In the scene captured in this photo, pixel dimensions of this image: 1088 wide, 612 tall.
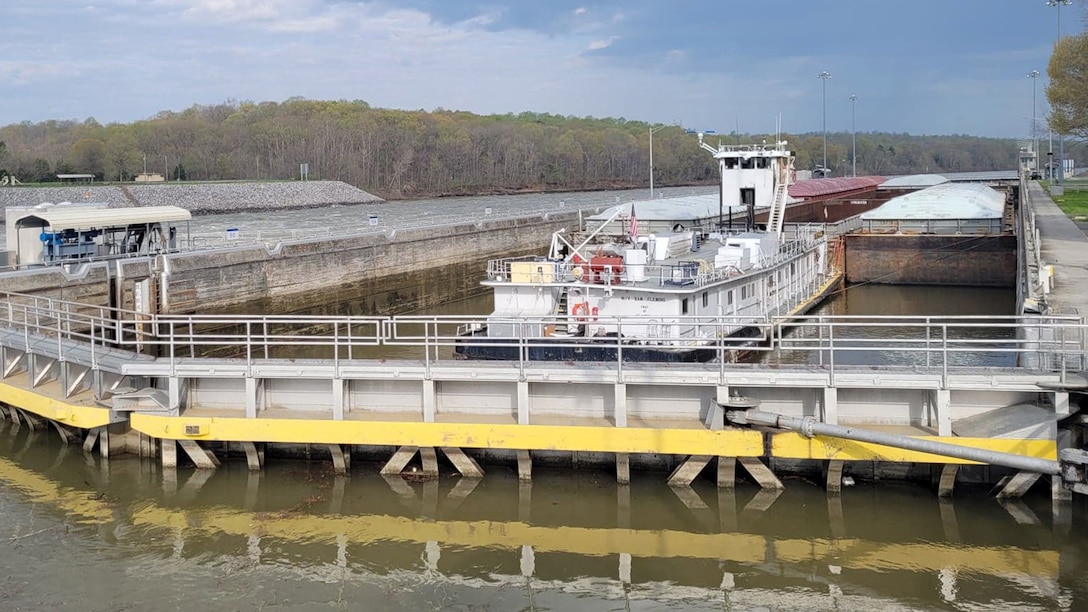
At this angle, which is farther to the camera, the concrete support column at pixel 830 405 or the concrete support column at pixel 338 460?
the concrete support column at pixel 338 460

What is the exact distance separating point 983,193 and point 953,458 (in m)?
54.1

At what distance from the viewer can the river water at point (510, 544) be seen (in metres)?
13.4

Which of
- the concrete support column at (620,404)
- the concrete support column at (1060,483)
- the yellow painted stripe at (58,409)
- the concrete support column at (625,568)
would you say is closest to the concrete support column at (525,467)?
the concrete support column at (620,404)

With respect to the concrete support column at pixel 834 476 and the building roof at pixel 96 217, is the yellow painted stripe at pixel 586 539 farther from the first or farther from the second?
the building roof at pixel 96 217

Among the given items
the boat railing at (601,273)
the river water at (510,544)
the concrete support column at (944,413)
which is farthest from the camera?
the boat railing at (601,273)

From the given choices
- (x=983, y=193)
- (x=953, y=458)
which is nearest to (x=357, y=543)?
(x=953, y=458)

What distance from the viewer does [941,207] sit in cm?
5347

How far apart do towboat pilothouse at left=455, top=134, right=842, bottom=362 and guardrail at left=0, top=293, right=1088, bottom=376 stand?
138 mm

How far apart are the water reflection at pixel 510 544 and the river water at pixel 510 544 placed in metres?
0.03

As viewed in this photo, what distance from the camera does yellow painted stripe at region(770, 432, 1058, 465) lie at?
48.3 ft

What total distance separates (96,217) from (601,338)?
2399 centimetres

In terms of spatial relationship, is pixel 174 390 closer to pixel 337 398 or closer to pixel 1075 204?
pixel 337 398

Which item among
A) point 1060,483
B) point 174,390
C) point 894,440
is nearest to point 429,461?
point 174,390

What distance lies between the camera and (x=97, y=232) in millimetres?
36531
